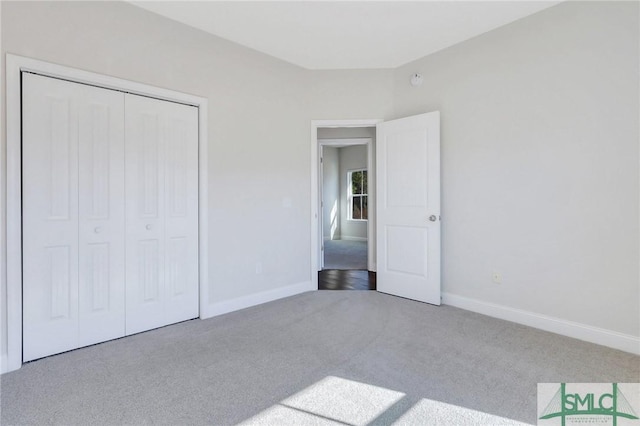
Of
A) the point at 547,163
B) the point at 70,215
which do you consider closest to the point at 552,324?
the point at 547,163

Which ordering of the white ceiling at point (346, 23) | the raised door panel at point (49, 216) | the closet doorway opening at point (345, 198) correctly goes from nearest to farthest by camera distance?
the raised door panel at point (49, 216) < the white ceiling at point (346, 23) < the closet doorway opening at point (345, 198)

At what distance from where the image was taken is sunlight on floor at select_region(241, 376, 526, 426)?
1652 millimetres

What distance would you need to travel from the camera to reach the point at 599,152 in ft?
8.41

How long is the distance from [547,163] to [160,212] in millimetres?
3430

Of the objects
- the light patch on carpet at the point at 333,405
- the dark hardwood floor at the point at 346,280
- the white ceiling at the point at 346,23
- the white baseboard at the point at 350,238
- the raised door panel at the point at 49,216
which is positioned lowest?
the light patch on carpet at the point at 333,405

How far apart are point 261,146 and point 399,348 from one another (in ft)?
8.08

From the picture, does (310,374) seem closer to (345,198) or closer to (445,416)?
(445,416)

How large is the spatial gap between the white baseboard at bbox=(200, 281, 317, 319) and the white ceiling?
2.67 metres

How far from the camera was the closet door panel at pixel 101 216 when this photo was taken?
250 centimetres

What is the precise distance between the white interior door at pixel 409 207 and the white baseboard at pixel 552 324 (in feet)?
0.93

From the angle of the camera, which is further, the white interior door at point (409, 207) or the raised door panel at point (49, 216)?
the white interior door at point (409, 207)

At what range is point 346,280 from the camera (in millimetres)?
4707

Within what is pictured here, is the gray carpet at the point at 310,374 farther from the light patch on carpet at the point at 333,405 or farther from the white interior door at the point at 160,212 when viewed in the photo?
the white interior door at the point at 160,212

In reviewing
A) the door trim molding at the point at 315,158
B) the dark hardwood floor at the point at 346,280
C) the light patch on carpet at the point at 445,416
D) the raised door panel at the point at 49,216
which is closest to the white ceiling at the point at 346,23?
the door trim molding at the point at 315,158
